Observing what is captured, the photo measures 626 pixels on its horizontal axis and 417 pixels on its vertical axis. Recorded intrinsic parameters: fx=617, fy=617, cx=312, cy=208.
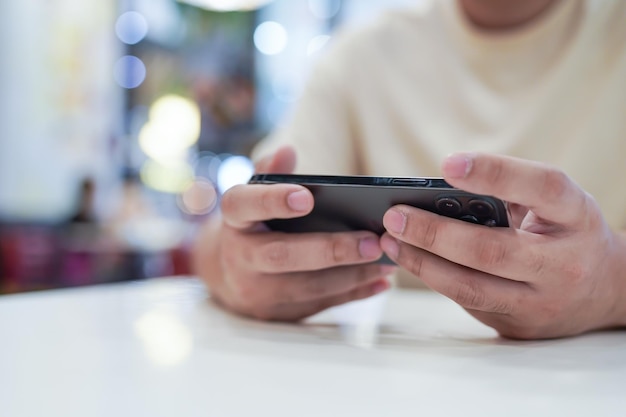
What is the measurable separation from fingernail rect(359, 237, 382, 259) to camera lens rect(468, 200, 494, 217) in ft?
0.38

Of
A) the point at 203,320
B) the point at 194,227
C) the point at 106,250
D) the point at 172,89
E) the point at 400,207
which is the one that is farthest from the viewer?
the point at 172,89

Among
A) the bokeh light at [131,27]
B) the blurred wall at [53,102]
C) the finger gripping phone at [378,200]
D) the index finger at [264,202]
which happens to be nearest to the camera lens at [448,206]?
the finger gripping phone at [378,200]

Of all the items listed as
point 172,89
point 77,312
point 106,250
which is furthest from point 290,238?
point 172,89

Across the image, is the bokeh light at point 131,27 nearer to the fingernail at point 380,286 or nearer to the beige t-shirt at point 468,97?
the beige t-shirt at point 468,97

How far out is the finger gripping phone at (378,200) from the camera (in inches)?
18.2

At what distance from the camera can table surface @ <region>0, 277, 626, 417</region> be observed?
355 mm

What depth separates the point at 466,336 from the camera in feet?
1.92

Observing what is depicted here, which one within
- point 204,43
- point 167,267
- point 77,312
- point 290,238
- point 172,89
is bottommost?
point 167,267

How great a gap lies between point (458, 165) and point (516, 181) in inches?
1.7

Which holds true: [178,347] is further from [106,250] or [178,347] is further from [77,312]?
[106,250]

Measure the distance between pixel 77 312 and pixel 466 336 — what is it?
415 mm

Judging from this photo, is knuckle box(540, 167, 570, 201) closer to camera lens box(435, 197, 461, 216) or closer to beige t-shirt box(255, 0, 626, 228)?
camera lens box(435, 197, 461, 216)

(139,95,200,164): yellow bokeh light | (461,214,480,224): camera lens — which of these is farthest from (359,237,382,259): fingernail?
(139,95,200,164): yellow bokeh light

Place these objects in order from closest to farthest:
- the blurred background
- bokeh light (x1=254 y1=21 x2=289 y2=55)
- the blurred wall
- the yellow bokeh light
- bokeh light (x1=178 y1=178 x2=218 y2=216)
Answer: the blurred background < the blurred wall < the yellow bokeh light < bokeh light (x1=178 y1=178 x2=218 y2=216) < bokeh light (x1=254 y1=21 x2=289 y2=55)
